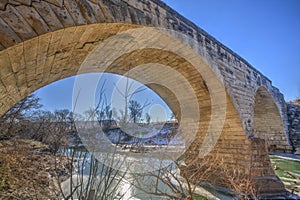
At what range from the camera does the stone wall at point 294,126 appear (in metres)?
8.65

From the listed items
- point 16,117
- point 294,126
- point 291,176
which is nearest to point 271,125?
point 294,126

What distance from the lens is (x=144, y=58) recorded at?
3600 millimetres

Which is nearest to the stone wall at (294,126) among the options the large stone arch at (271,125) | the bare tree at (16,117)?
the large stone arch at (271,125)

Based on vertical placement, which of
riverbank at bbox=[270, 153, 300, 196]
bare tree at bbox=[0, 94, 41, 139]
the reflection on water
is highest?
bare tree at bbox=[0, 94, 41, 139]

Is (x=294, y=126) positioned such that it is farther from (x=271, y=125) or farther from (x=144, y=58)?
(x=144, y=58)

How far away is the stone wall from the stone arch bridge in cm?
433

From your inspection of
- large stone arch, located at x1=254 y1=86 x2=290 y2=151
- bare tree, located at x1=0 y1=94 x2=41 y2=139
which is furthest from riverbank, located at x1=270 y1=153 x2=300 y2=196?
bare tree, located at x1=0 y1=94 x2=41 y2=139

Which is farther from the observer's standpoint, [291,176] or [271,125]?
[271,125]

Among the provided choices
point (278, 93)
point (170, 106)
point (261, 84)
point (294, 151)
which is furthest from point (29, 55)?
point (294, 151)

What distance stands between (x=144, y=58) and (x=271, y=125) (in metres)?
8.39

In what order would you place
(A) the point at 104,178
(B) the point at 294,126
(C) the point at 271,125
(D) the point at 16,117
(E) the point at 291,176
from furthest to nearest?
(B) the point at 294,126, (C) the point at 271,125, (D) the point at 16,117, (E) the point at 291,176, (A) the point at 104,178

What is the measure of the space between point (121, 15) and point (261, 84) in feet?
19.2

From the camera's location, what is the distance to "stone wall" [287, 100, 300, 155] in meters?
8.65

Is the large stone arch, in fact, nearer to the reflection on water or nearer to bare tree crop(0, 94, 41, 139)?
the reflection on water
